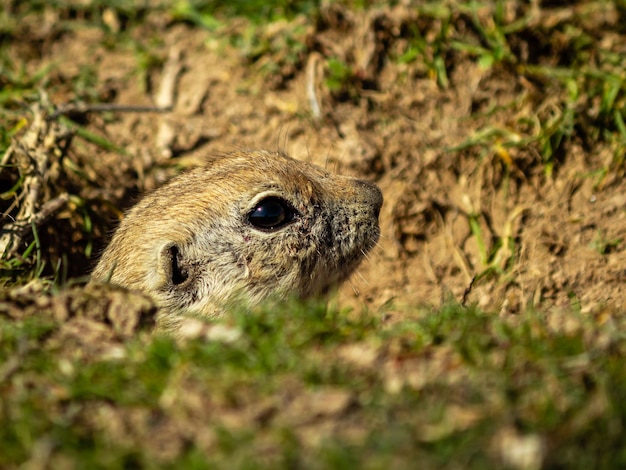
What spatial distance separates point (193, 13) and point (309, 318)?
4.62 metres

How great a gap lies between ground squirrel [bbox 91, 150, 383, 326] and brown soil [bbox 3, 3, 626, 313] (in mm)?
941

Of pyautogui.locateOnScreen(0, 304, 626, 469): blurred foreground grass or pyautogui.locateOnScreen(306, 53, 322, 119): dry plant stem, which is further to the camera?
pyautogui.locateOnScreen(306, 53, 322, 119): dry plant stem

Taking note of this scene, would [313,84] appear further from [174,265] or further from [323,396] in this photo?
[323,396]

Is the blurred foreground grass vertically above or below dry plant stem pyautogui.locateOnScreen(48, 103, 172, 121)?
below

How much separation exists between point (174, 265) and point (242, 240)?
0.42 m

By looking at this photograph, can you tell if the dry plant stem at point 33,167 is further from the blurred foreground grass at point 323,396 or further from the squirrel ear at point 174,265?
the blurred foreground grass at point 323,396

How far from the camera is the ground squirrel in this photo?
4.66 metres

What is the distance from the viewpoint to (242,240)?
4.78m

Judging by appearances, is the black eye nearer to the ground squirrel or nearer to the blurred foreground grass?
the ground squirrel

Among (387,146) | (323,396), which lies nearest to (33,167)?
(387,146)

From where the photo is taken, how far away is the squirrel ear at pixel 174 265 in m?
4.64

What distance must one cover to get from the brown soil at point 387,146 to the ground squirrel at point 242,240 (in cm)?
94

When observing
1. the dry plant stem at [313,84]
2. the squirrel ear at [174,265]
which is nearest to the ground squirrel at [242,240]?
the squirrel ear at [174,265]

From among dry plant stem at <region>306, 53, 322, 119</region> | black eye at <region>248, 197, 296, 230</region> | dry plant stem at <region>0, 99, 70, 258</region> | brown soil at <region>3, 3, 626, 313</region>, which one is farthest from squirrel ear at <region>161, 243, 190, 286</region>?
dry plant stem at <region>306, 53, 322, 119</region>
